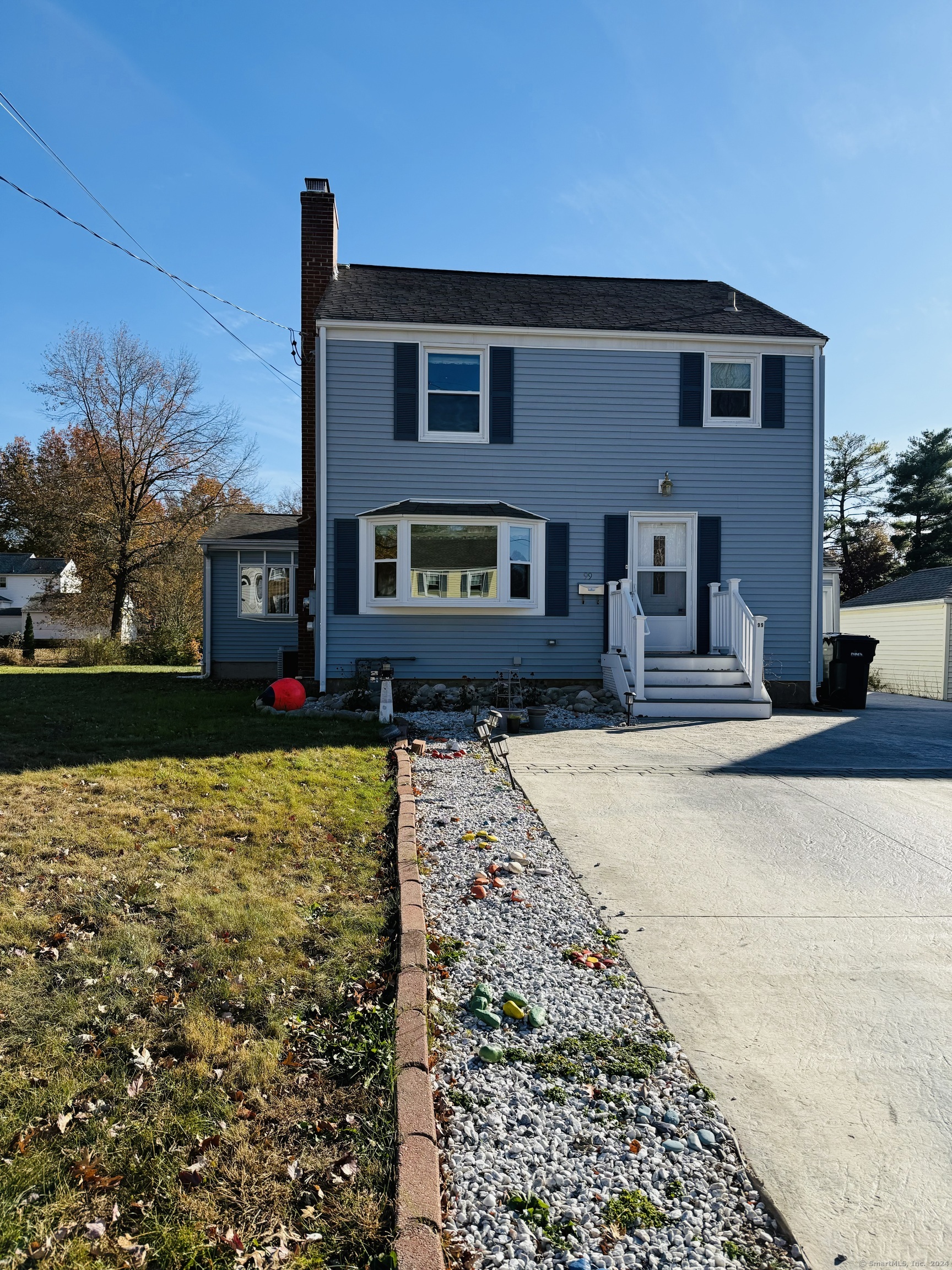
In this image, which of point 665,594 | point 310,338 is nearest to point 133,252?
point 310,338

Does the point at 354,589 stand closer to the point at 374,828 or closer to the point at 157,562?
the point at 374,828

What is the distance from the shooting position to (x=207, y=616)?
16.9 meters

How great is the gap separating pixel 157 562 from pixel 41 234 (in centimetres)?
1733

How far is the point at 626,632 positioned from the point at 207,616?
33.5 feet

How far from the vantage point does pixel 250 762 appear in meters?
6.93

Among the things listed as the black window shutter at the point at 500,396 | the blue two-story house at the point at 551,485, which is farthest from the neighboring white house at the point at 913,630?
the black window shutter at the point at 500,396

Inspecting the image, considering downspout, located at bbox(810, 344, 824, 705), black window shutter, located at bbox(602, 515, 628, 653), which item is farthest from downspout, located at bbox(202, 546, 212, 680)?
downspout, located at bbox(810, 344, 824, 705)

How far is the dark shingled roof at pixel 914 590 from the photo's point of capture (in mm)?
19250

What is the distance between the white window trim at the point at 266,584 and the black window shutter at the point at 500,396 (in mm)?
6929

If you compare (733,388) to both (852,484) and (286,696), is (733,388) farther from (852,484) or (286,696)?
(852,484)

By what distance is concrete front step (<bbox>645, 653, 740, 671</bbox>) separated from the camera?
1107 cm

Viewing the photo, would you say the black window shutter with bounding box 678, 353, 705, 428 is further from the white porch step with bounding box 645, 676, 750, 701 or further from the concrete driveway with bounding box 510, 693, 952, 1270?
the concrete driveway with bounding box 510, 693, 952, 1270

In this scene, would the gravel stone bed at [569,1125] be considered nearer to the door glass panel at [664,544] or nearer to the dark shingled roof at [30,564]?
the door glass panel at [664,544]

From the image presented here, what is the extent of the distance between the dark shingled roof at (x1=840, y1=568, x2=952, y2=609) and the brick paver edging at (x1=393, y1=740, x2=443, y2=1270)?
Result: 1955 centimetres
